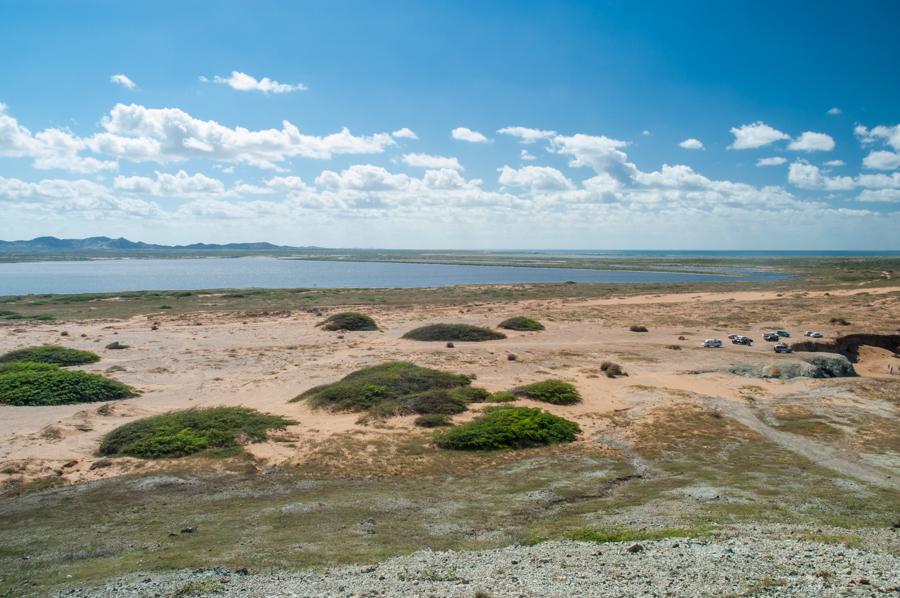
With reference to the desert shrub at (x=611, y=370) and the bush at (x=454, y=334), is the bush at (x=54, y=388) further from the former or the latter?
the desert shrub at (x=611, y=370)

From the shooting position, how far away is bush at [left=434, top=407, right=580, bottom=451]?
64.2ft

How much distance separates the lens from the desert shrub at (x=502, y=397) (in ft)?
84.3

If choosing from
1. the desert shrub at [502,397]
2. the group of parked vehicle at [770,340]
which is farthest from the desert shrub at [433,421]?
the group of parked vehicle at [770,340]

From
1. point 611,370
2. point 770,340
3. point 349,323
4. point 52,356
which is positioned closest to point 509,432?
point 611,370

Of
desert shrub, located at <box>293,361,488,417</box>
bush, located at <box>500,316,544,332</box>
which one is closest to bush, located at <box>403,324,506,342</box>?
bush, located at <box>500,316,544,332</box>

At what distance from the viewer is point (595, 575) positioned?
9.55 meters

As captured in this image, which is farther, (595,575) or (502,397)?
(502,397)

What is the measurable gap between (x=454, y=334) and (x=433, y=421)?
21.4 meters

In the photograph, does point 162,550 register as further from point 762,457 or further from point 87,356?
point 87,356

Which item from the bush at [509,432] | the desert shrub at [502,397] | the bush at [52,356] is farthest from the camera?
the bush at [52,356]

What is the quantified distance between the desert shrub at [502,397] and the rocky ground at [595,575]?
49.1 feet

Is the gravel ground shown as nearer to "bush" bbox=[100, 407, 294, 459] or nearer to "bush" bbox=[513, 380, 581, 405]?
"bush" bbox=[100, 407, 294, 459]

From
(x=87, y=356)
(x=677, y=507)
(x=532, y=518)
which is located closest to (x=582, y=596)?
(x=532, y=518)

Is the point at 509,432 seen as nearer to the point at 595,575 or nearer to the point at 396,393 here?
the point at 396,393
